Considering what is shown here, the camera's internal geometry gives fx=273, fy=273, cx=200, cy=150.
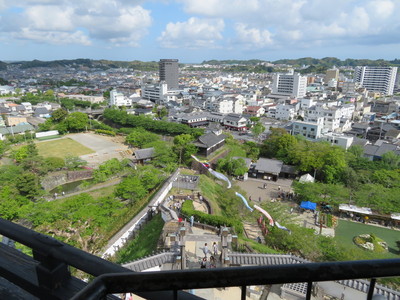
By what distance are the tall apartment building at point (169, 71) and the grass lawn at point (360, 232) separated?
61829 millimetres

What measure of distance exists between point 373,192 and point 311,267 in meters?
18.8

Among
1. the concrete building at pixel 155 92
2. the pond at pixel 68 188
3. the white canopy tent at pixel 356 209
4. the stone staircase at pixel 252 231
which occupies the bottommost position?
the pond at pixel 68 188

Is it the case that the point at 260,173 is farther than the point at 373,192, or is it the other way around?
the point at 260,173

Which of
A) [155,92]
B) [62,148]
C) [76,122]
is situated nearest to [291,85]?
[155,92]

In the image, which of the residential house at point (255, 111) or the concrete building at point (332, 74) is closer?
the residential house at point (255, 111)

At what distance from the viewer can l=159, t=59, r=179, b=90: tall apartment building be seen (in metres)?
71.7

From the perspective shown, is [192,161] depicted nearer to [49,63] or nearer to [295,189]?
[295,189]

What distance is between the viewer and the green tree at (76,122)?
116 ft

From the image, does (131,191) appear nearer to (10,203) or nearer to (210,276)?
(10,203)

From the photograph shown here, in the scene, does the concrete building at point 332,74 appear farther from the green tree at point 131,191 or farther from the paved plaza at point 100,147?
the green tree at point 131,191

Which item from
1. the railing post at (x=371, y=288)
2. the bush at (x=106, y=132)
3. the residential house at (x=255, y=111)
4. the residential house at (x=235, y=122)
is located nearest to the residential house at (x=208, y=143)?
the residential house at (x=235, y=122)

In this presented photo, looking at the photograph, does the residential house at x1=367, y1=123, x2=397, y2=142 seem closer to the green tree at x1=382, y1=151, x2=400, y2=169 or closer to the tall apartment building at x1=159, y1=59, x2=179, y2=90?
the green tree at x1=382, y1=151, x2=400, y2=169

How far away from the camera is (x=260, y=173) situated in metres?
22.5

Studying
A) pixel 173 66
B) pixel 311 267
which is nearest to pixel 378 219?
pixel 311 267
